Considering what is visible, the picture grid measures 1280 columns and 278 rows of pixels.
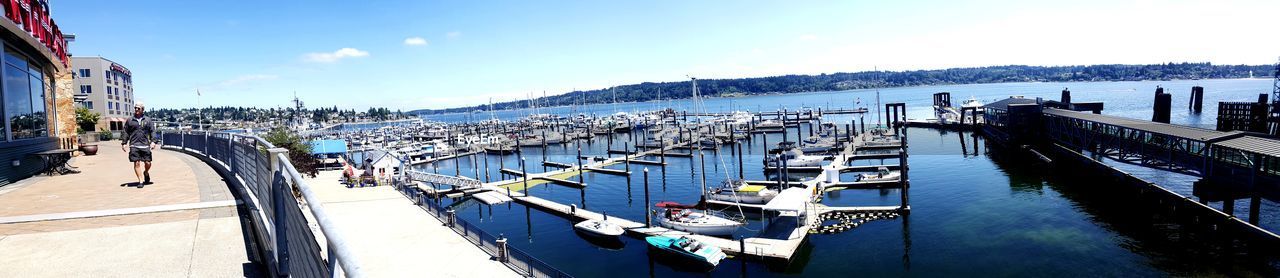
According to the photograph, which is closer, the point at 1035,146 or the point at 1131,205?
the point at 1131,205

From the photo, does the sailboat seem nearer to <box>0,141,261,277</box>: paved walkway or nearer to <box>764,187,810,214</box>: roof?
<box>764,187,810,214</box>: roof

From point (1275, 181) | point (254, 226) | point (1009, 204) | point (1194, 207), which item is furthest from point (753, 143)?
point (254, 226)

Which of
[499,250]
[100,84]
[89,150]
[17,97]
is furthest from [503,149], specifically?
[17,97]

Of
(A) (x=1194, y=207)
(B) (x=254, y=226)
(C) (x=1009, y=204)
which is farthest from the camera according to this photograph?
(C) (x=1009, y=204)

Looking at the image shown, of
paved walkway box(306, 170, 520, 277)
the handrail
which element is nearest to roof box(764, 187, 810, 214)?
paved walkway box(306, 170, 520, 277)

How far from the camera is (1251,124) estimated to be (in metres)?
54.0

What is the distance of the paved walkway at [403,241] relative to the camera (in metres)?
18.7

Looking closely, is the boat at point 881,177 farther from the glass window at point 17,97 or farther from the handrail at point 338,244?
the handrail at point 338,244

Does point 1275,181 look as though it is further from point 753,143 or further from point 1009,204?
point 753,143

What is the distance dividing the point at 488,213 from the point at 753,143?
5542 centimetres

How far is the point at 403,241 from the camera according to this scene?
837 inches

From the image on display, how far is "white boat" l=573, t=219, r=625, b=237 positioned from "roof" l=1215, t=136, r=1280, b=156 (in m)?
27.9

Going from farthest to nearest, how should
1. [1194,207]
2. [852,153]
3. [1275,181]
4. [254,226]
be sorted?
1. [852,153]
2. [1194,207]
3. [1275,181]
4. [254,226]

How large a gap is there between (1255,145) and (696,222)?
24798 mm
